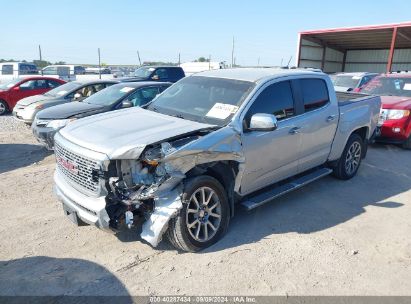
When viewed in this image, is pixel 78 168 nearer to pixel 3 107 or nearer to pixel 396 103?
pixel 396 103

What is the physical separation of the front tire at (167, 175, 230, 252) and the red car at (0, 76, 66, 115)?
12.4 meters

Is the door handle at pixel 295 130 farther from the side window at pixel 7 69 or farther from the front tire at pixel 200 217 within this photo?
the side window at pixel 7 69

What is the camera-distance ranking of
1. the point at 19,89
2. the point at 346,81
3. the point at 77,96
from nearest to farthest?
the point at 77,96
the point at 346,81
the point at 19,89

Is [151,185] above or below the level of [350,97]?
below

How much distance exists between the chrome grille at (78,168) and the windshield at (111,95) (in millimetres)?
4252

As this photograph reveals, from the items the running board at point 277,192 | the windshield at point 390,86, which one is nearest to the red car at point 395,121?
the windshield at point 390,86

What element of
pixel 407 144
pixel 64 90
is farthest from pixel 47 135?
pixel 407 144

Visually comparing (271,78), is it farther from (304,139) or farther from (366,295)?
(366,295)

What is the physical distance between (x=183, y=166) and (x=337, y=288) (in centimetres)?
183

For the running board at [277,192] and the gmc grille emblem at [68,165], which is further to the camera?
the running board at [277,192]

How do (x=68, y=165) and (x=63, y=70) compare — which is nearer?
(x=68, y=165)

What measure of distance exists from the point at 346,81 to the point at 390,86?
386 cm

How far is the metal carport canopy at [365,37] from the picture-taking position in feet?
66.3

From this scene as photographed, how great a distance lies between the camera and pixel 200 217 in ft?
12.1
